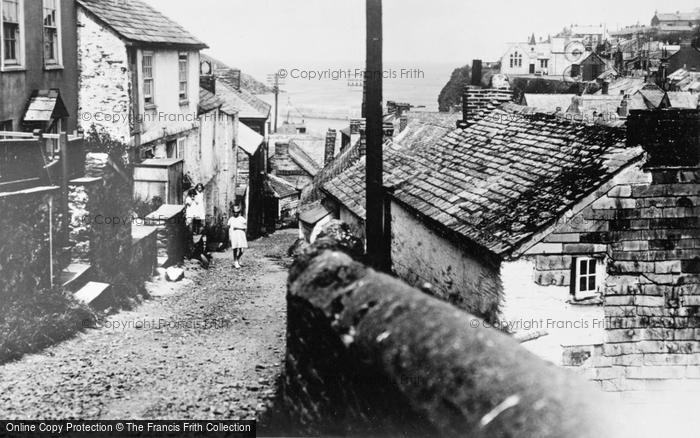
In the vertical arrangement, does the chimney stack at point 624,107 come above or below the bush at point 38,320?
above

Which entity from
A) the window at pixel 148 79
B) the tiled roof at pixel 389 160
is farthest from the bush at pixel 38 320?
the window at pixel 148 79

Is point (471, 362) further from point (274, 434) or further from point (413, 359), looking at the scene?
point (274, 434)

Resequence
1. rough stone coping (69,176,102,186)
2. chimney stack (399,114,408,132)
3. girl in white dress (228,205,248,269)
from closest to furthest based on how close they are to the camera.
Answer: rough stone coping (69,176,102,186) < girl in white dress (228,205,248,269) < chimney stack (399,114,408,132)

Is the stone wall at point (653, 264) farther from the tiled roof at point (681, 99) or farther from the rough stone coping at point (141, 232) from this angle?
the tiled roof at point (681, 99)

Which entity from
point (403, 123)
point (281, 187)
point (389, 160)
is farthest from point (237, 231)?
point (281, 187)

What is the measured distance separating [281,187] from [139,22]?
80.4 ft

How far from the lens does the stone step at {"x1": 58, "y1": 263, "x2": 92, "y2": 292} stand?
12922 mm

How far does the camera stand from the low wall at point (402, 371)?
7.18 ft

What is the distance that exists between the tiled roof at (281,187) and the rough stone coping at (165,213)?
25.5 metres

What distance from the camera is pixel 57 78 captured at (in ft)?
63.9

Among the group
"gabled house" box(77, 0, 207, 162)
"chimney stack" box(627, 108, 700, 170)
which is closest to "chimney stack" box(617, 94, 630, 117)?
"gabled house" box(77, 0, 207, 162)

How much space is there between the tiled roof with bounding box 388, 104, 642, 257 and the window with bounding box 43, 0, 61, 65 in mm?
10057

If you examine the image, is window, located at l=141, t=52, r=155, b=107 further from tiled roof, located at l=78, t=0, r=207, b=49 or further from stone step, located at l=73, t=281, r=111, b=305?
stone step, located at l=73, t=281, r=111, b=305

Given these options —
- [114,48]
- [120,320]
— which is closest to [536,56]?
[114,48]
